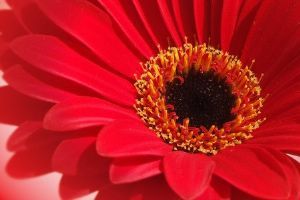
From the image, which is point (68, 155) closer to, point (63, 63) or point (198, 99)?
point (63, 63)

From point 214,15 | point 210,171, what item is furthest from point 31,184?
point 214,15

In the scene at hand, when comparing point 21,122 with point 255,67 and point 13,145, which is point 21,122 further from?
point 255,67

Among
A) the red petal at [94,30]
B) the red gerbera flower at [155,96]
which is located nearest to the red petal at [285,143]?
the red gerbera flower at [155,96]

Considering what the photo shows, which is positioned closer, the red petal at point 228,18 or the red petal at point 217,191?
the red petal at point 217,191

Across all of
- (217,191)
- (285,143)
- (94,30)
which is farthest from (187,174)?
(94,30)

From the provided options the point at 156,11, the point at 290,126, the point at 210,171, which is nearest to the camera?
the point at 210,171

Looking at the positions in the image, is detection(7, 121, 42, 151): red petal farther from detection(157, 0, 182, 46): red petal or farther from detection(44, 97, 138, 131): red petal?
detection(157, 0, 182, 46): red petal

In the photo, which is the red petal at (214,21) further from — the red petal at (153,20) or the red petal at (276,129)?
the red petal at (276,129)
